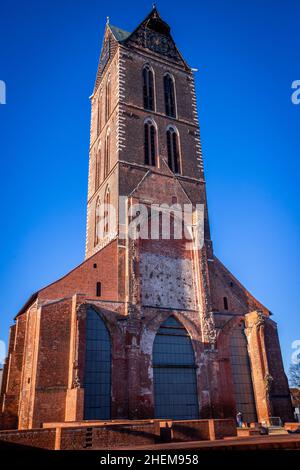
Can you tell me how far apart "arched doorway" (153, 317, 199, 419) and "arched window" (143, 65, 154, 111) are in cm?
1745

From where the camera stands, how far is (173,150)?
31.7 meters

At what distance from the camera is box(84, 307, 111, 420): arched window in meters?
20.5

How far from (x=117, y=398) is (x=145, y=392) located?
162 centimetres

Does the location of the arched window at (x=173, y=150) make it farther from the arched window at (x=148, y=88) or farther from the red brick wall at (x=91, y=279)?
the red brick wall at (x=91, y=279)

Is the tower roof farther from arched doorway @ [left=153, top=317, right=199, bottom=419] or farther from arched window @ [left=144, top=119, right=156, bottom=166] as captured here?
arched doorway @ [left=153, top=317, right=199, bottom=419]

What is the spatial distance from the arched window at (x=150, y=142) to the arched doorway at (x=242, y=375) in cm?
1335

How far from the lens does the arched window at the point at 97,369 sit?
2048 cm

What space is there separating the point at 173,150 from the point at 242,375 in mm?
17121

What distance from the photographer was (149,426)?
15281mm

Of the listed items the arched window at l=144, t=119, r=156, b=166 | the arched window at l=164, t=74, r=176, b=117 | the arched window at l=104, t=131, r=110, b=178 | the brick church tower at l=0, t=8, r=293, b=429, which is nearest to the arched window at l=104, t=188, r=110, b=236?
the brick church tower at l=0, t=8, r=293, b=429

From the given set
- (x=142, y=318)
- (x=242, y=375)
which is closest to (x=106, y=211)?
(x=142, y=318)

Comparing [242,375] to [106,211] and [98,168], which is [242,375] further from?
[98,168]

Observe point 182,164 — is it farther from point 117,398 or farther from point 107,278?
point 117,398
